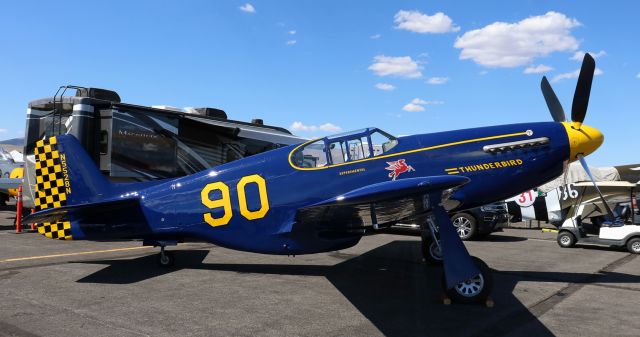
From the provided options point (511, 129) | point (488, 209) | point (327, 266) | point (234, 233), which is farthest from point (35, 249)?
point (488, 209)

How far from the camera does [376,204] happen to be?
17.4ft

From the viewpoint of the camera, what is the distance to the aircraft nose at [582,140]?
6.19 metres

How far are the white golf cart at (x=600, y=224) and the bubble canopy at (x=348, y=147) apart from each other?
24.6 ft

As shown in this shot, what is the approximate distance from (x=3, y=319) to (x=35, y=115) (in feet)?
28.3

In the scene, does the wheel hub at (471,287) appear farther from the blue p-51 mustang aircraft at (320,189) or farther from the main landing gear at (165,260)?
the main landing gear at (165,260)

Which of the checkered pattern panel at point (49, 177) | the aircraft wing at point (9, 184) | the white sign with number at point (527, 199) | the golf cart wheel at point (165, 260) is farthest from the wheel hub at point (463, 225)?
the aircraft wing at point (9, 184)

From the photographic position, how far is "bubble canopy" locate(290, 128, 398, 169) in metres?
6.47

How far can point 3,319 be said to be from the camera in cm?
459

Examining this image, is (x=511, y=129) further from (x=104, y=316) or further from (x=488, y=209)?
(x=488, y=209)

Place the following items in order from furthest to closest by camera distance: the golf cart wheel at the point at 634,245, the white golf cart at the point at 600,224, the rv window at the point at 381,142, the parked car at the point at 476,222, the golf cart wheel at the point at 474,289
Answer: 1. the parked car at the point at 476,222
2. the white golf cart at the point at 600,224
3. the golf cart wheel at the point at 634,245
4. the rv window at the point at 381,142
5. the golf cart wheel at the point at 474,289

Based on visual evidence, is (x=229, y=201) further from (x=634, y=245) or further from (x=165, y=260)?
(x=634, y=245)

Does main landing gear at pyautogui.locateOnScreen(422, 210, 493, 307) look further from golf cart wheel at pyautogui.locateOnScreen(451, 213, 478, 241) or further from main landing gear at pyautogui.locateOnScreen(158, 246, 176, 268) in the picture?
golf cart wheel at pyautogui.locateOnScreen(451, 213, 478, 241)

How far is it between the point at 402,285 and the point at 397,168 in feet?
6.04

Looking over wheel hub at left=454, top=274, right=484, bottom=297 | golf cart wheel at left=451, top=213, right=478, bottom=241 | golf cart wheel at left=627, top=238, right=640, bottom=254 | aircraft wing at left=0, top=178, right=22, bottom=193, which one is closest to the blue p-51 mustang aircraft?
wheel hub at left=454, top=274, right=484, bottom=297
